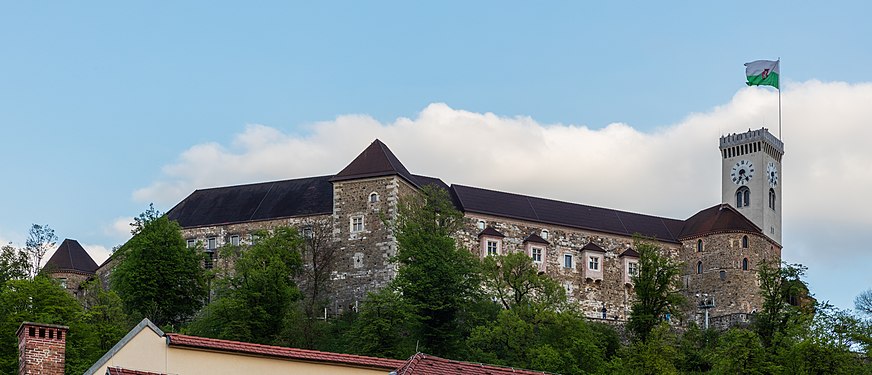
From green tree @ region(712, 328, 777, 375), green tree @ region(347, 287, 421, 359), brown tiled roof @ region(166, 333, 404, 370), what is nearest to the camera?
brown tiled roof @ region(166, 333, 404, 370)

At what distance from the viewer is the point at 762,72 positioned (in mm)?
112750

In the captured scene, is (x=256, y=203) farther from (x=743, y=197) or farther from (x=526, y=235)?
(x=743, y=197)

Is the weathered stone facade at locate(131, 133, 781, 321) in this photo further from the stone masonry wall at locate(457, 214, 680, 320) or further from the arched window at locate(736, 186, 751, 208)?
the arched window at locate(736, 186, 751, 208)

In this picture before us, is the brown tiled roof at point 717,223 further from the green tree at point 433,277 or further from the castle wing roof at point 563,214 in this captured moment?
the green tree at point 433,277

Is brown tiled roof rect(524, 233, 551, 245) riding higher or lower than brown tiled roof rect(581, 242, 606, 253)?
higher

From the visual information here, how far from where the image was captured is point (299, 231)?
3583 inches

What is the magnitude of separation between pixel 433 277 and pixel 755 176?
4184cm

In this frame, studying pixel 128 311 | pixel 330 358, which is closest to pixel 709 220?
pixel 128 311

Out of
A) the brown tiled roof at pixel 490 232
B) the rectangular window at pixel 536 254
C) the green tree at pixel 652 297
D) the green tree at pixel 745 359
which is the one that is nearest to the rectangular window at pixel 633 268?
the rectangular window at pixel 536 254

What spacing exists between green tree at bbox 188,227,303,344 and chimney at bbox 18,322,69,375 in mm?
49363

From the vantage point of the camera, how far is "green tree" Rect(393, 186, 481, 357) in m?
75.4

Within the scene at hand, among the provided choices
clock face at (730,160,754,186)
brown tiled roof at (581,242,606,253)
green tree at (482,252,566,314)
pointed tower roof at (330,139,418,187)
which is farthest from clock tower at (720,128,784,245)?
pointed tower roof at (330,139,418,187)

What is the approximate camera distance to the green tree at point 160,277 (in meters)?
80.0

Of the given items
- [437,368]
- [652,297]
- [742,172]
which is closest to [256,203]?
[652,297]
